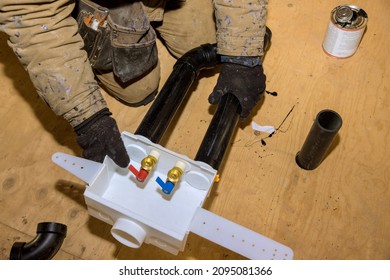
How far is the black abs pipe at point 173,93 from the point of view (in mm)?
1121

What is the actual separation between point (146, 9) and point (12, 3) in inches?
19.3

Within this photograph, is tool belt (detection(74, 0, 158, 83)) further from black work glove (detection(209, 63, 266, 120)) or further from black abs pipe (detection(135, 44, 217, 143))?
black work glove (detection(209, 63, 266, 120))

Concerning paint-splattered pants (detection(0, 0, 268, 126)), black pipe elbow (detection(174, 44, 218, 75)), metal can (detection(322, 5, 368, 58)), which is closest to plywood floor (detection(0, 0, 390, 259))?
metal can (detection(322, 5, 368, 58))

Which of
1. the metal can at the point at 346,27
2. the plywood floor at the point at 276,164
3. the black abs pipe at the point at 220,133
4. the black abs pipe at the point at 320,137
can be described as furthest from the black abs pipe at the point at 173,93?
the metal can at the point at 346,27

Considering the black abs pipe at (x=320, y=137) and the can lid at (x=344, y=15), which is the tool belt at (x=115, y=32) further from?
the can lid at (x=344, y=15)

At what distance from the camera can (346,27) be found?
1.52 metres

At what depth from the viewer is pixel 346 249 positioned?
1.26 m

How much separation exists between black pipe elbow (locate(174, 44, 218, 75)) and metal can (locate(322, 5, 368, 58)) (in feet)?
1.61

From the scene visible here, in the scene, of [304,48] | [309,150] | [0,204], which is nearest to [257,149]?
[309,150]

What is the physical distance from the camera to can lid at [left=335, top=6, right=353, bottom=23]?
1521 mm

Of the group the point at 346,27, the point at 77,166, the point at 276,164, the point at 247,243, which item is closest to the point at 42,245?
the point at 77,166

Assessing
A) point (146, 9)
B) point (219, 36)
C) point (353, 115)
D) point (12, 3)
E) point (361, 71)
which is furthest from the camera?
point (361, 71)

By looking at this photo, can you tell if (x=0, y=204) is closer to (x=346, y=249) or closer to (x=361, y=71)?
(x=346, y=249)

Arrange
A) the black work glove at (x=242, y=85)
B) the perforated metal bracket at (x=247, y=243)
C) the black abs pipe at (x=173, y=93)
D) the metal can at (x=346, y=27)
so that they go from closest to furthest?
the perforated metal bracket at (x=247, y=243) < the black abs pipe at (x=173, y=93) < the black work glove at (x=242, y=85) < the metal can at (x=346, y=27)
